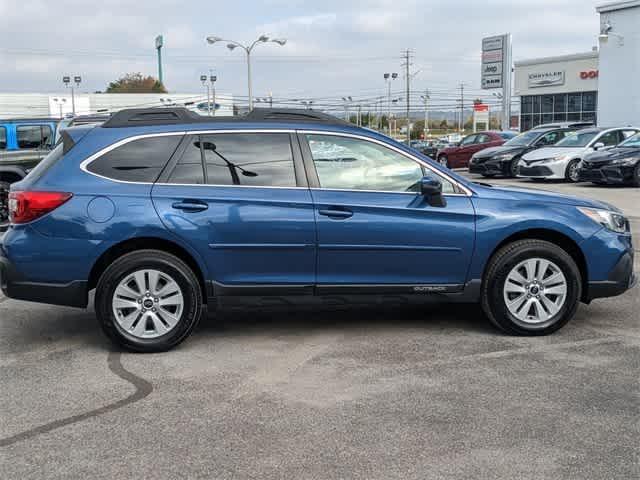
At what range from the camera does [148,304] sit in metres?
5.49

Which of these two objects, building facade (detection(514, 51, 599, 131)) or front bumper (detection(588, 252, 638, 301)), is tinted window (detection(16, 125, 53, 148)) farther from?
building facade (detection(514, 51, 599, 131))

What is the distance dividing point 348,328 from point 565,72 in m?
A: 53.7

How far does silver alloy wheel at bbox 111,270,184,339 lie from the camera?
5.45m

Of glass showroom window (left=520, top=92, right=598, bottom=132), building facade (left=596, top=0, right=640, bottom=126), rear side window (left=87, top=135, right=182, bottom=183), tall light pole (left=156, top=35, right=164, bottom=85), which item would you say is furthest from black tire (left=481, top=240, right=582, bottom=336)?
tall light pole (left=156, top=35, right=164, bottom=85)

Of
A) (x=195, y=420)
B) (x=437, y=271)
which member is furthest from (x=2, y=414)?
(x=437, y=271)

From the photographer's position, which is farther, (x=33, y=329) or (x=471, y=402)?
(x=33, y=329)

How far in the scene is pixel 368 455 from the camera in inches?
149

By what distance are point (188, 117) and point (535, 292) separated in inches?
114

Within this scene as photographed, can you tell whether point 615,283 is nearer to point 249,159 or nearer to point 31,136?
point 249,159

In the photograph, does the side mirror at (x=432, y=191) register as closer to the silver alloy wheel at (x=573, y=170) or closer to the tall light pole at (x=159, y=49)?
the silver alloy wheel at (x=573, y=170)

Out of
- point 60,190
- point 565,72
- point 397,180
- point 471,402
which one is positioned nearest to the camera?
point 471,402

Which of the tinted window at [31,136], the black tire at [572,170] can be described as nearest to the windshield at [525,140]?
the black tire at [572,170]

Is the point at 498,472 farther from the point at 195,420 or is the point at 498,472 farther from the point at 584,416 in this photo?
the point at 195,420

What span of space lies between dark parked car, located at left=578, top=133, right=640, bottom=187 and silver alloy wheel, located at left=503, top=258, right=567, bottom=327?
13.8m
